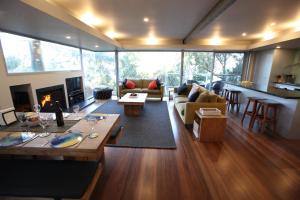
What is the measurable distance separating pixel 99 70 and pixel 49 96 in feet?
10.1

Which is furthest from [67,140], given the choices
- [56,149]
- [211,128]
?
[211,128]

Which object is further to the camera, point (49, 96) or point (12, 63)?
point (49, 96)

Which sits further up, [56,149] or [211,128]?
[56,149]

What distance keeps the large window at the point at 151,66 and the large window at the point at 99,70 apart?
43cm

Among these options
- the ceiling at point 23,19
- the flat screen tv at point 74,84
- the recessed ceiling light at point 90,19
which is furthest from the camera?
the flat screen tv at point 74,84

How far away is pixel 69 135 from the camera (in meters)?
1.29

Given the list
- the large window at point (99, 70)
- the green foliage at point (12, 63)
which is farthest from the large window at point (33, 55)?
the large window at point (99, 70)

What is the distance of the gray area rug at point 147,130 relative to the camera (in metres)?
2.68

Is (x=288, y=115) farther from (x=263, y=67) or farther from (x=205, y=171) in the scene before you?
(x=263, y=67)

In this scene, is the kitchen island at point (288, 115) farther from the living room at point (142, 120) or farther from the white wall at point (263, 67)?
the white wall at point (263, 67)

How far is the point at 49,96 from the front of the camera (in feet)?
13.3

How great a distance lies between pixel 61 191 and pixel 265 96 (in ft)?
13.9

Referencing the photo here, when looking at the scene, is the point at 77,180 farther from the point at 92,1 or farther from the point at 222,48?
the point at 222,48

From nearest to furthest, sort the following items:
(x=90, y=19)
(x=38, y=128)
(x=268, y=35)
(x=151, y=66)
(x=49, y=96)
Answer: (x=38, y=128) → (x=90, y=19) → (x=49, y=96) → (x=268, y=35) → (x=151, y=66)
